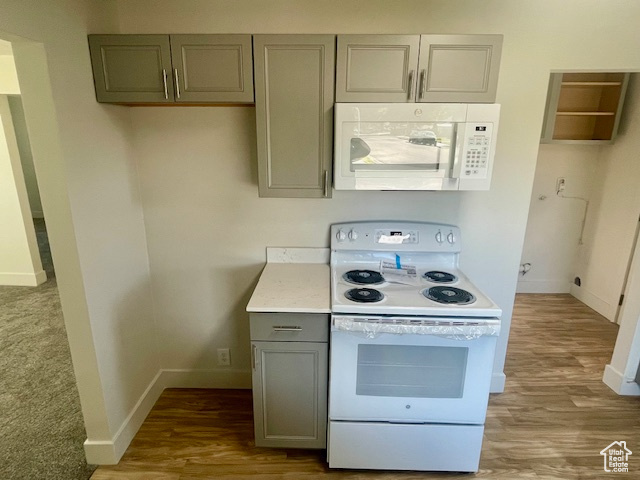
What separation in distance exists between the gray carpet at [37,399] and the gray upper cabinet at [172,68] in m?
1.88

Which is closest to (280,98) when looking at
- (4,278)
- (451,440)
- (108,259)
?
(108,259)

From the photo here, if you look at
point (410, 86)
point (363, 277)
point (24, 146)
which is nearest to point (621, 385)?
point (363, 277)

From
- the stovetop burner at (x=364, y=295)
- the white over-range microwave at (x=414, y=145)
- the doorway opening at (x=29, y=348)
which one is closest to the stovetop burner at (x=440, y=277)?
the stovetop burner at (x=364, y=295)

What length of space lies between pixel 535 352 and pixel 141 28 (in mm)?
3535

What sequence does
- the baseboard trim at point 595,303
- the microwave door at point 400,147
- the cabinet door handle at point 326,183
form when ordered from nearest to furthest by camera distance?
the microwave door at point 400,147 → the cabinet door handle at point 326,183 → the baseboard trim at point 595,303

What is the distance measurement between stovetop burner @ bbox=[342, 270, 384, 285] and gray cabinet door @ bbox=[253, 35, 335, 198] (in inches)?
18.4

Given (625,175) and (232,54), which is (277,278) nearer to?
(232,54)

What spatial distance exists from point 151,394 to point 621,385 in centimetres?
312

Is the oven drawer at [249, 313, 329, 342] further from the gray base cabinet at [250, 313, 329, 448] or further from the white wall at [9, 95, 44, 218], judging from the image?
the white wall at [9, 95, 44, 218]

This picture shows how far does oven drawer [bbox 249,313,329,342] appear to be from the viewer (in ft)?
5.88

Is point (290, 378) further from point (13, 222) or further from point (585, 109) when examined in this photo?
point (13, 222)

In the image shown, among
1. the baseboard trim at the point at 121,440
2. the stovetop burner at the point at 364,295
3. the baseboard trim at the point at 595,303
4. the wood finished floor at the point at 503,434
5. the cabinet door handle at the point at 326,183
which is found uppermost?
the cabinet door handle at the point at 326,183

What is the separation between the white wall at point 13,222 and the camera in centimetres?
381

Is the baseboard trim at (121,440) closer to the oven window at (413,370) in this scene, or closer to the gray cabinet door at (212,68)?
the oven window at (413,370)
